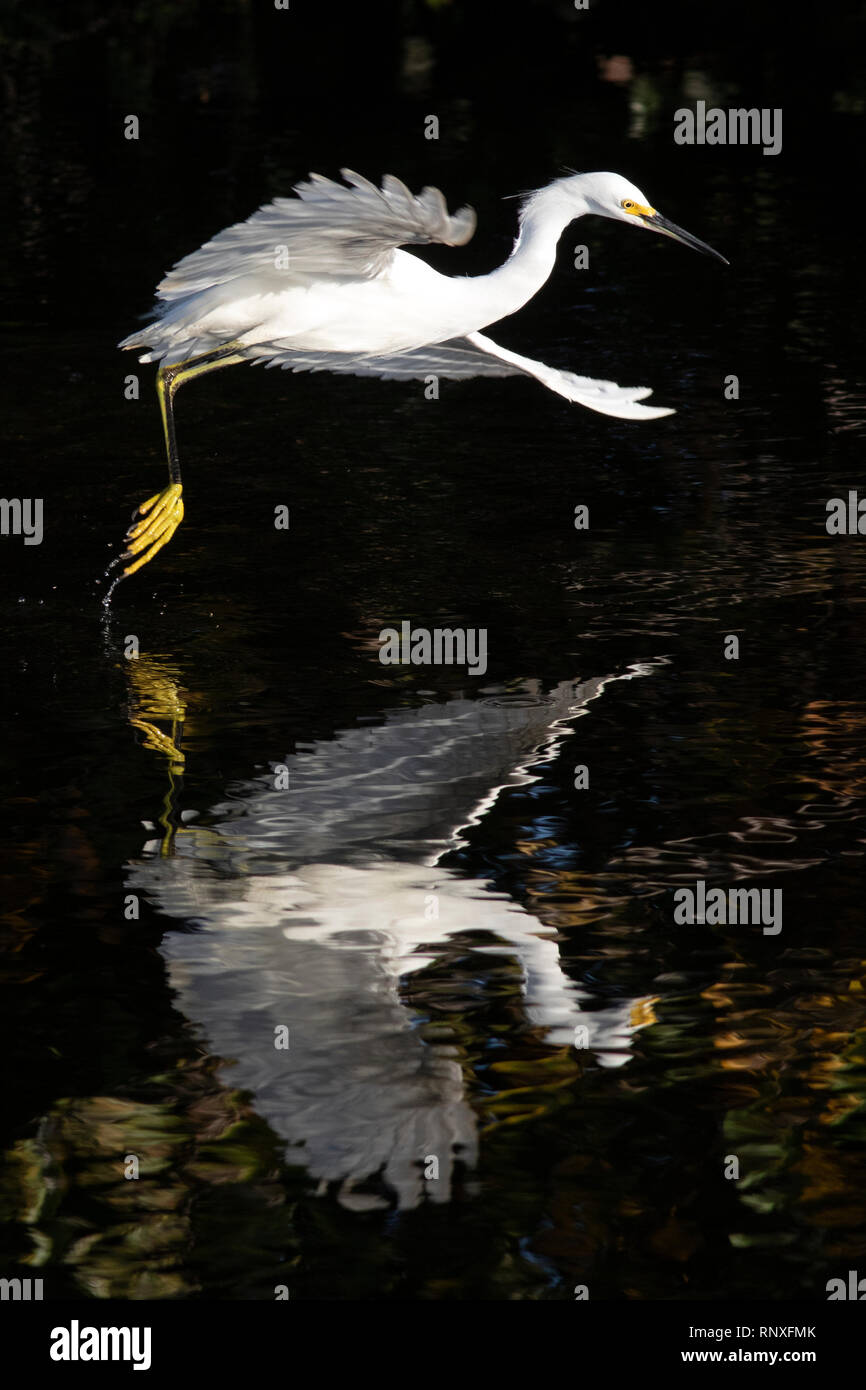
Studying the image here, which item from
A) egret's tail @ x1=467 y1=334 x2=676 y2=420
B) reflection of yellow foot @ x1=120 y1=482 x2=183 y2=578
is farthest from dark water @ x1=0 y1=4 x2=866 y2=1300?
egret's tail @ x1=467 y1=334 x2=676 y2=420

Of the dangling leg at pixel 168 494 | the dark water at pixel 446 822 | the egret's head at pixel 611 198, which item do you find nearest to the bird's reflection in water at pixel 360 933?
the dark water at pixel 446 822

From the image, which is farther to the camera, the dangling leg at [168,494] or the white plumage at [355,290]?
the dangling leg at [168,494]

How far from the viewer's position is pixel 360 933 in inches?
253

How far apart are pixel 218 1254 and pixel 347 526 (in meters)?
6.17

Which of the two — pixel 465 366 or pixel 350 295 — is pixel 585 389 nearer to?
pixel 465 366

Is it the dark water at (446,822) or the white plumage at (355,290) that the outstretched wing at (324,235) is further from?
the dark water at (446,822)

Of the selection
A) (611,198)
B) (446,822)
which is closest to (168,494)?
(611,198)

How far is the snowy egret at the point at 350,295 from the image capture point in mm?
8000

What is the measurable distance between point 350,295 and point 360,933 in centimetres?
366

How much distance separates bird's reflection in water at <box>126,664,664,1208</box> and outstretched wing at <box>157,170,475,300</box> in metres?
1.96

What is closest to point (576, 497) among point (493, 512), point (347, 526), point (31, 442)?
point (493, 512)

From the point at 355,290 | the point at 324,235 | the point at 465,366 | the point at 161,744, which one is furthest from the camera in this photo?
the point at 465,366

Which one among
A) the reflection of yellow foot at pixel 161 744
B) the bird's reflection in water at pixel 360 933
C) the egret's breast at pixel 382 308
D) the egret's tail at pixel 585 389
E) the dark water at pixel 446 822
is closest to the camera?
the dark water at pixel 446 822

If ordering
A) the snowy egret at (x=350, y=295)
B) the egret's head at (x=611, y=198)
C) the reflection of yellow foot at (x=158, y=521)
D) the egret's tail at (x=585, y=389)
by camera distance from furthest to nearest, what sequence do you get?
the reflection of yellow foot at (x=158, y=521) < the egret's tail at (x=585, y=389) < the egret's head at (x=611, y=198) < the snowy egret at (x=350, y=295)
